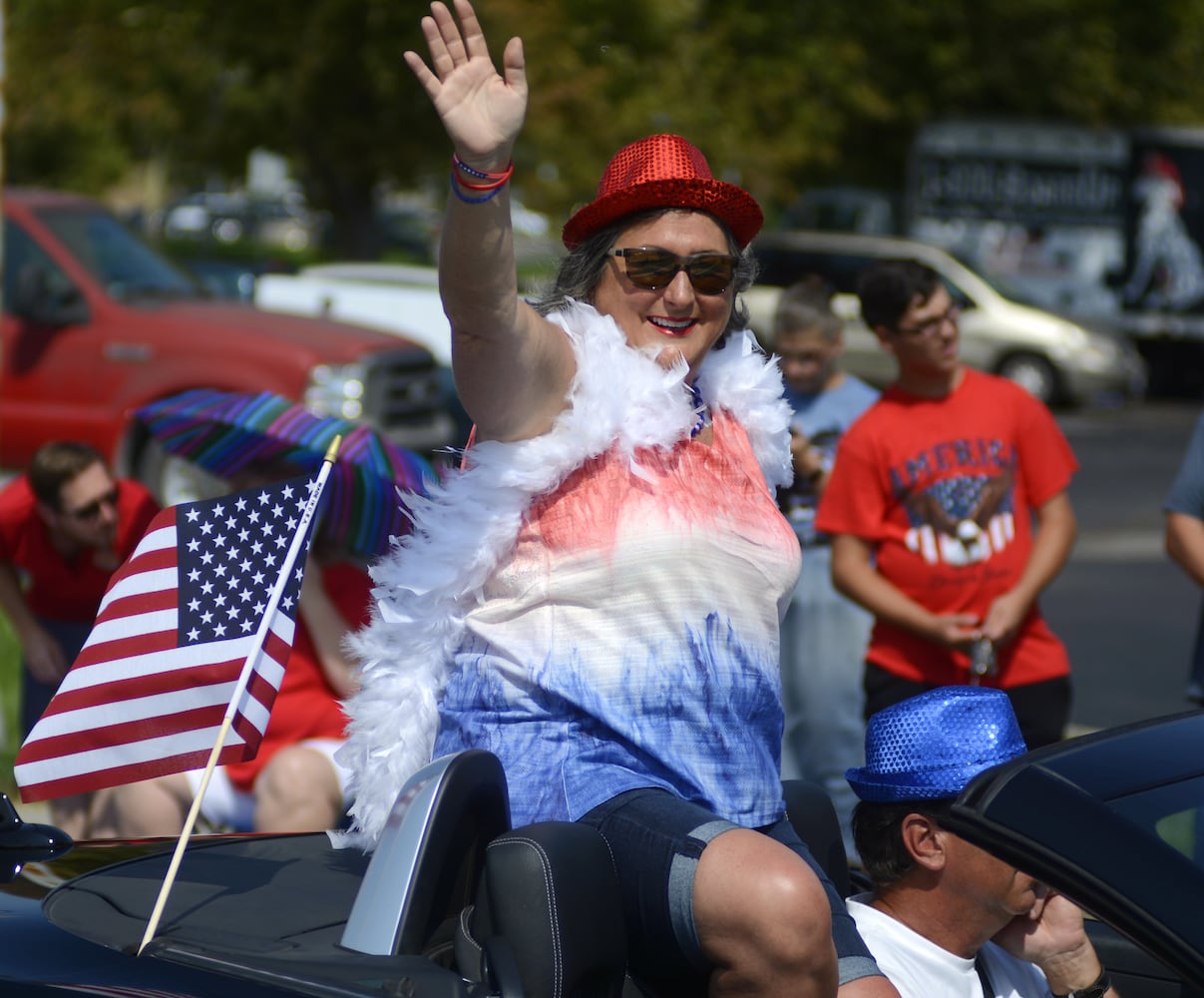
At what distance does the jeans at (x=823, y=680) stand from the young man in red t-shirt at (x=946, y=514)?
1.93ft

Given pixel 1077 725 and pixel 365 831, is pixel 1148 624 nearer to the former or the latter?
pixel 1077 725

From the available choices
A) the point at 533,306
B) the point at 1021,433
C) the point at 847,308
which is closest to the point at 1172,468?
the point at 847,308

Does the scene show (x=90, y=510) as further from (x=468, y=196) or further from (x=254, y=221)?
(x=254, y=221)

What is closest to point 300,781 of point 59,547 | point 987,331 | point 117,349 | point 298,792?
point 298,792

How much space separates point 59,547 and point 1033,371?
645 inches

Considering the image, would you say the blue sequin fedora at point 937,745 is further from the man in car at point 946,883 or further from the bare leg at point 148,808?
the bare leg at point 148,808

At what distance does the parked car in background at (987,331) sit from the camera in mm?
19875

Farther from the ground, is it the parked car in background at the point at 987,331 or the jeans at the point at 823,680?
the jeans at the point at 823,680

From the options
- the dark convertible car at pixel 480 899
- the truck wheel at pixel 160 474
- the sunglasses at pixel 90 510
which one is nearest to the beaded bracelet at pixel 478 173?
the dark convertible car at pixel 480 899

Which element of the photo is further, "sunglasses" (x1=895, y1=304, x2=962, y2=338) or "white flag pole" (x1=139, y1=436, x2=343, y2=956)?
"sunglasses" (x1=895, y1=304, x2=962, y2=338)

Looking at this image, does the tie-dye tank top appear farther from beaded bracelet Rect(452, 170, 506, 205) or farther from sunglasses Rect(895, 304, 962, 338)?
sunglasses Rect(895, 304, 962, 338)

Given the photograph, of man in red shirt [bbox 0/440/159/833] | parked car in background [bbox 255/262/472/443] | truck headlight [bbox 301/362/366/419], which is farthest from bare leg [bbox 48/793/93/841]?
parked car in background [bbox 255/262/472/443]

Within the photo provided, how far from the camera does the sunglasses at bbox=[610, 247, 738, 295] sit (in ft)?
8.95

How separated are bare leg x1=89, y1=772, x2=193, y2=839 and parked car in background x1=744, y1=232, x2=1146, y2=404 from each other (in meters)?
15.6
